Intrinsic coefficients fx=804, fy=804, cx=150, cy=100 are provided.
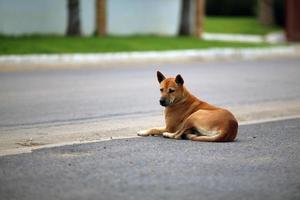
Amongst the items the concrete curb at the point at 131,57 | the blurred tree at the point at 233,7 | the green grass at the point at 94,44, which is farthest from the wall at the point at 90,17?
the blurred tree at the point at 233,7

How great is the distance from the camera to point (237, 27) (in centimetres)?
3659

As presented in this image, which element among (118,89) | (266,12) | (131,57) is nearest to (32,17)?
(131,57)

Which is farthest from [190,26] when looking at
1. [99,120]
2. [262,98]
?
[99,120]

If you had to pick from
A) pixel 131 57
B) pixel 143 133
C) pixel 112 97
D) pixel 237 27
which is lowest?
pixel 237 27

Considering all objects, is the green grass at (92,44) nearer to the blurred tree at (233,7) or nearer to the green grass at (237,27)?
the green grass at (237,27)

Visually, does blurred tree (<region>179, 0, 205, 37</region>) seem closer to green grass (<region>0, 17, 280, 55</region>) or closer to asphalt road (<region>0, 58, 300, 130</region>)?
green grass (<region>0, 17, 280, 55</region>)

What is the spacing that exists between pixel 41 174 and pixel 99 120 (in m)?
3.92

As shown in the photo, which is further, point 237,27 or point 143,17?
point 237,27

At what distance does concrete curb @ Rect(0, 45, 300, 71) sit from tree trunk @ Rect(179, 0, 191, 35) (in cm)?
417

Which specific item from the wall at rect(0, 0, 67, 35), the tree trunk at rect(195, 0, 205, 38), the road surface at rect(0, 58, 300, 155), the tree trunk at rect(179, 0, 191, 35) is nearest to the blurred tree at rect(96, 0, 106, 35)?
the wall at rect(0, 0, 67, 35)

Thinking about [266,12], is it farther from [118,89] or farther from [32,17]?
[118,89]

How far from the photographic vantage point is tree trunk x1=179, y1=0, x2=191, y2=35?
28164mm

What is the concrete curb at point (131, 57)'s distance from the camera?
61.1 ft

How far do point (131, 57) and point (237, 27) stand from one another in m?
16.5
